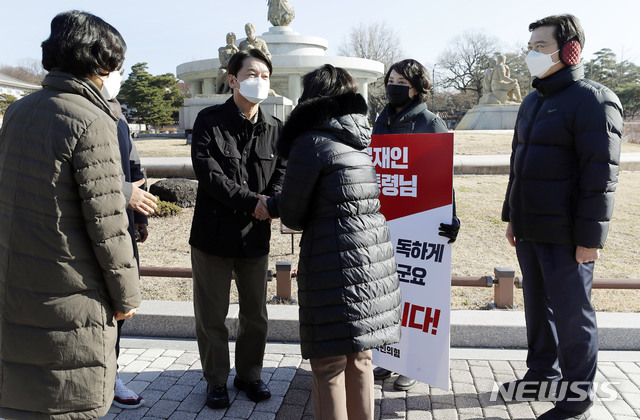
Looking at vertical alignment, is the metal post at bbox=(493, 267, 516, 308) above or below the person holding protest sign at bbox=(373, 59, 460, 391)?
below

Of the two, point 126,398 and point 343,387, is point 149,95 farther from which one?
point 343,387

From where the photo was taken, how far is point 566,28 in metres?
3.24

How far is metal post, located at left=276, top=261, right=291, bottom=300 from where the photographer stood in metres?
4.84

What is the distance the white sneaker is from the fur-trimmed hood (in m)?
1.97

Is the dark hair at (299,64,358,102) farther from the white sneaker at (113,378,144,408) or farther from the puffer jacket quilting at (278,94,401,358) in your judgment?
the white sneaker at (113,378,144,408)

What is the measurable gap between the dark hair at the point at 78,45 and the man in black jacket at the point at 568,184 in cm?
247

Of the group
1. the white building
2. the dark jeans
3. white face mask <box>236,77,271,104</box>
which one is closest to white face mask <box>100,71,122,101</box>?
white face mask <box>236,77,271,104</box>

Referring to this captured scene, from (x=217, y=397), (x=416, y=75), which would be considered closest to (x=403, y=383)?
(x=217, y=397)

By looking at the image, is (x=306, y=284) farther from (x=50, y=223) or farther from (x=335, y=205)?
(x=50, y=223)

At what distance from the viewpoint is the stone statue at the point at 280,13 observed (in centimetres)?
2953

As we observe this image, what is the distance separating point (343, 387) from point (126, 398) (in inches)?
62.3

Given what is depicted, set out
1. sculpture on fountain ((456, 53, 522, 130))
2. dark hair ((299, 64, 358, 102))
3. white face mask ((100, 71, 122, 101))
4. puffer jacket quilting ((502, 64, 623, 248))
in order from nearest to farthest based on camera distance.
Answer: dark hair ((299, 64, 358, 102)) → white face mask ((100, 71, 122, 101)) → puffer jacket quilting ((502, 64, 623, 248)) → sculpture on fountain ((456, 53, 522, 130))

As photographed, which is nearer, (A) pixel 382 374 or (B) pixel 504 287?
(A) pixel 382 374

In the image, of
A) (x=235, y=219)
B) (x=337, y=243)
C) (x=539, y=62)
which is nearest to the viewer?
(x=337, y=243)
